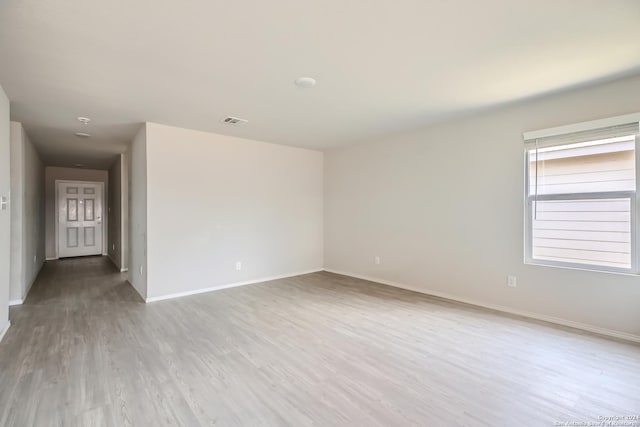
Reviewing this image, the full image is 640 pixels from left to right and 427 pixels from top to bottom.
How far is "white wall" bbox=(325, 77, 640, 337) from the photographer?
3023mm

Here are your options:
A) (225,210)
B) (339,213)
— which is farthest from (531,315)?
(225,210)

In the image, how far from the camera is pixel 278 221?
5496 millimetres

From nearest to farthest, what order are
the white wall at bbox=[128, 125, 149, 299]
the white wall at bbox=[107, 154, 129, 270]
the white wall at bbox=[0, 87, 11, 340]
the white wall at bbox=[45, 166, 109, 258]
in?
the white wall at bbox=[0, 87, 11, 340]
the white wall at bbox=[128, 125, 149, 299]
the white wall at bbox=[107, 154, 129, 270]
the white wall at bbox=[45, 166, 109, 258]

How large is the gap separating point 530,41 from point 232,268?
177 inches

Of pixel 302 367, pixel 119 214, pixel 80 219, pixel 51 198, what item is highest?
pixel 51 198

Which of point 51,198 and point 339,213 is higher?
point 51,198

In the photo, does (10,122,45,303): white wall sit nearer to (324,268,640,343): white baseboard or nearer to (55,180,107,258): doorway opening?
(55,180,107,258): doorway opening

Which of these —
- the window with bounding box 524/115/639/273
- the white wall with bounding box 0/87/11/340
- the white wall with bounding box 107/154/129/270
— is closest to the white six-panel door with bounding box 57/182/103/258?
the white wall with bounding box 107/154/129/270

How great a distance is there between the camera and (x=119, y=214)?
6551 millimetres

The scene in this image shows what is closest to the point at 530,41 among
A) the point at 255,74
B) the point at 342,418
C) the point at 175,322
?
the point at 255,74

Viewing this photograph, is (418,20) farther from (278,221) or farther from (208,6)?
(278,221)

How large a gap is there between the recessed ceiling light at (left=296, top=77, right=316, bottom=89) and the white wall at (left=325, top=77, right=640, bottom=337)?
2.25 metres

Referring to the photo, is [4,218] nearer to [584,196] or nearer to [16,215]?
[16,215]

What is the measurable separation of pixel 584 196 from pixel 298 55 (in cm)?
319
